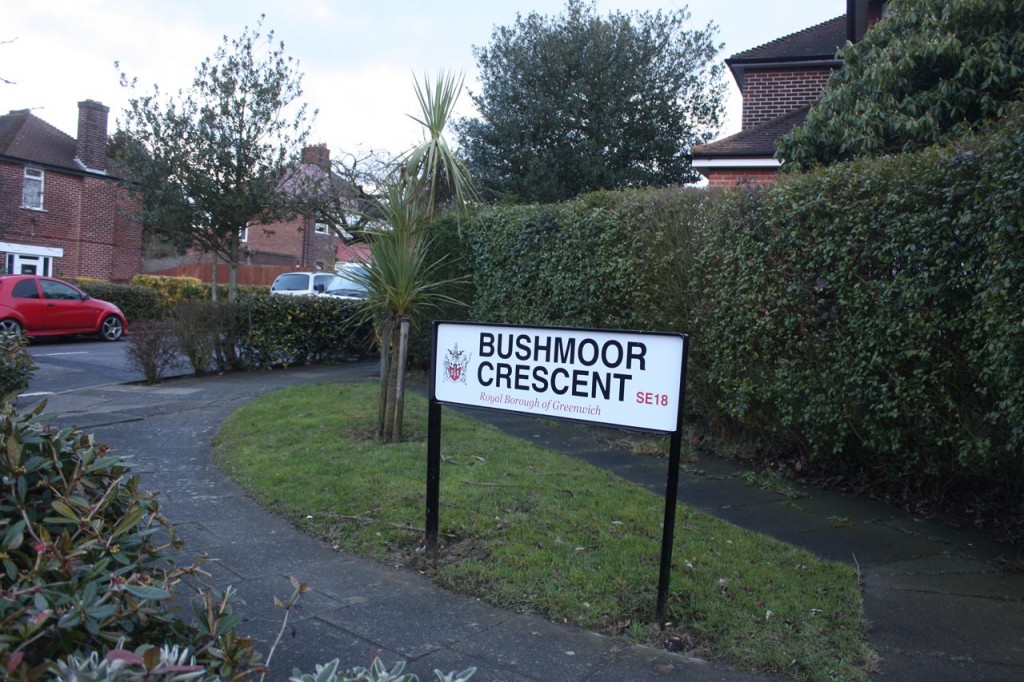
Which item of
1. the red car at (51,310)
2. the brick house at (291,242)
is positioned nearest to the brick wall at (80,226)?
the brick house at (291,242)

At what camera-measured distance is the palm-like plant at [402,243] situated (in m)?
7.80

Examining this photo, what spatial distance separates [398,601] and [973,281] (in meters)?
4.08

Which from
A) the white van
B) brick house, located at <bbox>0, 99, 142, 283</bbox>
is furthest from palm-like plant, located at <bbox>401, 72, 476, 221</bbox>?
brick house, located at <bbox>0, 99, 142, 283</bbox>

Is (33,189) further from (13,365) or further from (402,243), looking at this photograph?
(402,243)

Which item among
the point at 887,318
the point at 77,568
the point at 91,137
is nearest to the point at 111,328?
the point at 91,137

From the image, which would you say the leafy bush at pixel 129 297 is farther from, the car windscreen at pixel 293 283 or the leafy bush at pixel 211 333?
the leafy bush at pixel 211 333

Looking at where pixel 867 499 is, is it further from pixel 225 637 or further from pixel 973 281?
pixel 225 637

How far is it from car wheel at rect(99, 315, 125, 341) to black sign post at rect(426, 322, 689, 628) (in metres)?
18.8

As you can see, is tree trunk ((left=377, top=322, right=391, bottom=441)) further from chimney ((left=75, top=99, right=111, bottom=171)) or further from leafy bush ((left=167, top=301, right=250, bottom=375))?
chimney ((left=75, top=99, right=111, bottom=171))

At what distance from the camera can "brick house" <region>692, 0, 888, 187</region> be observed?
1402 cm

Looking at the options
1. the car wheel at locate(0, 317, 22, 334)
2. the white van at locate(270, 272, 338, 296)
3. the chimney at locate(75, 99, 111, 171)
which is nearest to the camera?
the car wheel at locate(0, 317, 22, 334)

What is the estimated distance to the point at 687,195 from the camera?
826 centimetres

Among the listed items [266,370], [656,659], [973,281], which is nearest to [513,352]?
[656,659]

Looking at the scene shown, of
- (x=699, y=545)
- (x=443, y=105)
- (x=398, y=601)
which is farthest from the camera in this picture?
(x=443, y=105)
